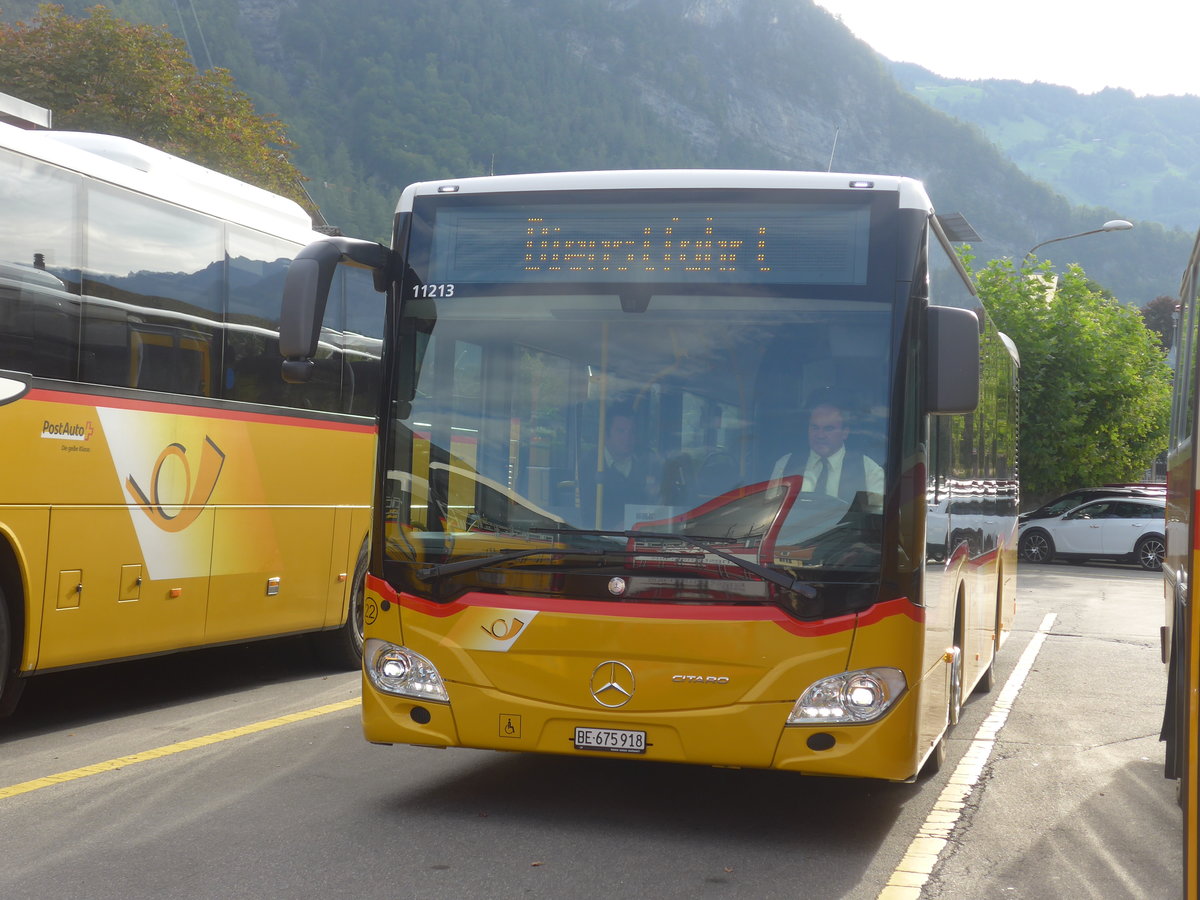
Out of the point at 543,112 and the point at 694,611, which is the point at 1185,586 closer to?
the point at 694,611

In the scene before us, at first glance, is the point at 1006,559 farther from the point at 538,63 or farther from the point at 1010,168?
the point at 1010,168

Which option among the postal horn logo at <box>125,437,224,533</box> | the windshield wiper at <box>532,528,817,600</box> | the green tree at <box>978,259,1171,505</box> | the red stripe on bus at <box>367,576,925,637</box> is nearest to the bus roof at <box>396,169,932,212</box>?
the windshield wiper at <box>532,528,817,600</box>

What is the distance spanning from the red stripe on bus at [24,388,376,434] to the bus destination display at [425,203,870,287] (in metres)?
2.84

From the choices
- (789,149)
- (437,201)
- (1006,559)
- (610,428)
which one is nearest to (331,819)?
(610,428)

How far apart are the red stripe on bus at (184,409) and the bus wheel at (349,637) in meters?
1.14

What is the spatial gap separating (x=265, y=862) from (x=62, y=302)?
3974 millimetres

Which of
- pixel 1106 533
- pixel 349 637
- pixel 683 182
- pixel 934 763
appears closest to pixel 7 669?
pixel 349 637

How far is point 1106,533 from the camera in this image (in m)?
31.9

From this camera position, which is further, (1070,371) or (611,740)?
(1070,371)

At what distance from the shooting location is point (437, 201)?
6.80 m

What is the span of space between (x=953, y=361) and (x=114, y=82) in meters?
28.4

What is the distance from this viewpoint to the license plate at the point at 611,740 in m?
→ 6.20

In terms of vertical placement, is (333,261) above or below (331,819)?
above

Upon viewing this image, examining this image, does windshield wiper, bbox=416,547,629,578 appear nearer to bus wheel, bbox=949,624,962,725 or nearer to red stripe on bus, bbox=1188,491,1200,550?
bus wheel, bbox=949,624,962,725
